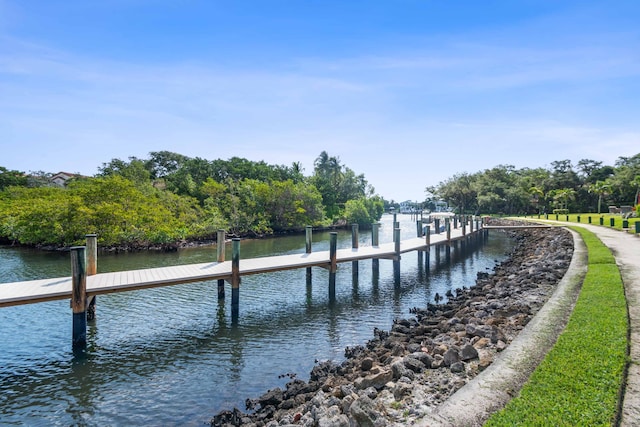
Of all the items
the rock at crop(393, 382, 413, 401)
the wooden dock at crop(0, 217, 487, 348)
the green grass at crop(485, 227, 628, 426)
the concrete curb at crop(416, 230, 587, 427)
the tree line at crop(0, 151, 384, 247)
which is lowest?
the rock at crop(393, 382, 413, 401)

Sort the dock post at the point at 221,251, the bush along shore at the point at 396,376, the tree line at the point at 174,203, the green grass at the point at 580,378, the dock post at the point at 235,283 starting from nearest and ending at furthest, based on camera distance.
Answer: the green grass at the point at 580,378, the bush along shore at the point at 396,376, the dock post at the point at 235,283, the dock post at the point at 221,251, the tree line at the point at 174,203

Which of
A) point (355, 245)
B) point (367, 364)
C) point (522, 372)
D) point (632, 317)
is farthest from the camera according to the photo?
point (355, 245)

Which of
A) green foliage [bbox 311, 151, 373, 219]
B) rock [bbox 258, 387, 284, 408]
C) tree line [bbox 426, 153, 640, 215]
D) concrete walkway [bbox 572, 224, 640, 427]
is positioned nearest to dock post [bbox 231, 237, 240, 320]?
rock [bbox 258, 387, 284, 408]

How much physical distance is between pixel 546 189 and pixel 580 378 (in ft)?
237

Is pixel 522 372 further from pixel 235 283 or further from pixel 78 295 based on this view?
pixel 78 295

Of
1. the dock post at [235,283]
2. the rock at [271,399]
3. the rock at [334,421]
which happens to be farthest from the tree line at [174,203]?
the rock at [334,421]

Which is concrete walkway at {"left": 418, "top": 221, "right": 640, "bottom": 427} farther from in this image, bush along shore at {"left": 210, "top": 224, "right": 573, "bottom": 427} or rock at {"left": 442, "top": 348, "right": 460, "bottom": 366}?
rock at {"left": 442, "top": 348, "right": 460, "bottom": 366}

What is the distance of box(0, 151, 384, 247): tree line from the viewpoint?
1248 inches

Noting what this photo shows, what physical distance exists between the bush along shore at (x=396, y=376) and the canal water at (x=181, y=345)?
0.89 m

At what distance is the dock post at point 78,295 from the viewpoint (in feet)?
32.9

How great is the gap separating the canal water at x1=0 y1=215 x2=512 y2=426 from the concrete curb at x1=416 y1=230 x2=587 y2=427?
446 centimetres

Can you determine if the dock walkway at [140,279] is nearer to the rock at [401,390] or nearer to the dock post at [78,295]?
the dock post at [78,295]

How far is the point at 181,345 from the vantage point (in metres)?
11.1

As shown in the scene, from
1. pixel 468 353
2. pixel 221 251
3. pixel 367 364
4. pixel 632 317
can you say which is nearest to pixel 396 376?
pixel 367 364
